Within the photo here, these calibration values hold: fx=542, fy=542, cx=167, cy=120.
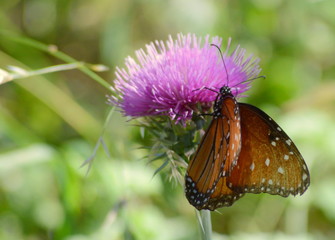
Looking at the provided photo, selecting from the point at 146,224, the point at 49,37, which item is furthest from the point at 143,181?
the point at 49,37

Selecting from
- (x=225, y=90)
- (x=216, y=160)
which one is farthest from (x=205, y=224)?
(x=225, y=90)

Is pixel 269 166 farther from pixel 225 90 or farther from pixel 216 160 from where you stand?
pixel 225 90

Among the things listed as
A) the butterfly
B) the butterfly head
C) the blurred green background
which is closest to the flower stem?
the butterfly

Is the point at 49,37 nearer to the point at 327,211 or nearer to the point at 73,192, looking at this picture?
the point at 73,192

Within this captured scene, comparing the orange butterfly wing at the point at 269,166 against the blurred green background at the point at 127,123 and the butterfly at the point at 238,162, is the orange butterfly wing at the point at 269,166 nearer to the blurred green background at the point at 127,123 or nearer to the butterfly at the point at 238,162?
the butterfly at the point at 238,162

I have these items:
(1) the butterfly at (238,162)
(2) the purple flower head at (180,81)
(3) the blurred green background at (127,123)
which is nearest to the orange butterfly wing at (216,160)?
(1) the butterfly at (238,162)

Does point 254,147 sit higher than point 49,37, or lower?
lower

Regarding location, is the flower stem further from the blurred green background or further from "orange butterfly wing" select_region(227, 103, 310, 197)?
the blurred green background
